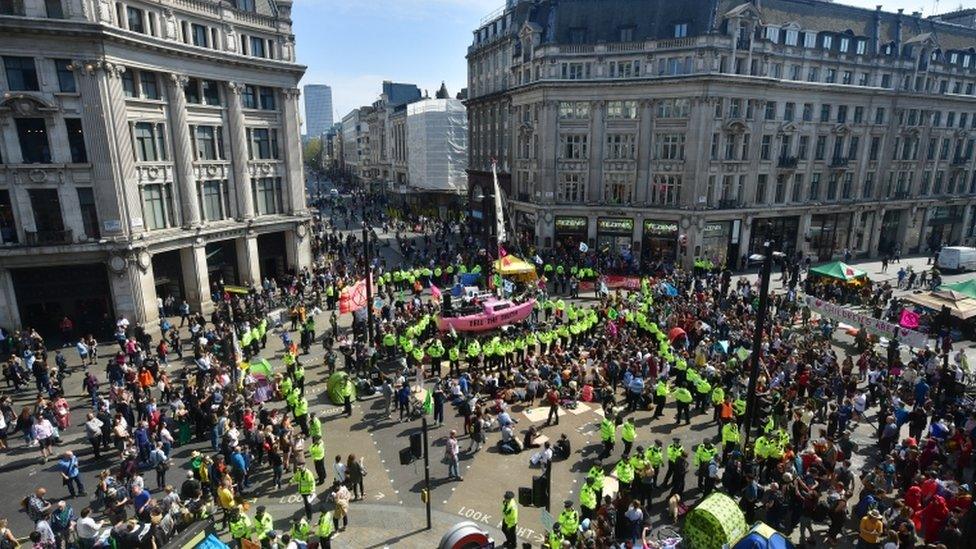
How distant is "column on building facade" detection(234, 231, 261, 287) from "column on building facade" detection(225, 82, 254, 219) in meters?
1.64

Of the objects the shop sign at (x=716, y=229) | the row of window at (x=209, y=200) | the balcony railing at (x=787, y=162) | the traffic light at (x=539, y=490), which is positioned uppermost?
the balcony railing at (x=787, y=162)

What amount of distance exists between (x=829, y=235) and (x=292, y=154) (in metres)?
48.4

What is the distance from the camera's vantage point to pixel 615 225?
155ft

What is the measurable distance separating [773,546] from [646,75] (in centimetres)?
3941

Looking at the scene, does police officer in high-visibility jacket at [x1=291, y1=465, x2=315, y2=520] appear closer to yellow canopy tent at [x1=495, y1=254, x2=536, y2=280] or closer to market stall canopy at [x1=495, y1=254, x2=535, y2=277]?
yellow canopy tent at [x1=495, y1=254, x2=536, y2=280]

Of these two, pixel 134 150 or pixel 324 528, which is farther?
pixel 134 150

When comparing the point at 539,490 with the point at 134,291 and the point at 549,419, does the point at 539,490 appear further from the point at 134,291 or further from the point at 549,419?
the point at 134,291

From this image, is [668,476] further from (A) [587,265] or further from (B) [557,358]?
(A) [587,265]

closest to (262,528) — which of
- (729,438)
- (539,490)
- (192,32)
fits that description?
(539,490)

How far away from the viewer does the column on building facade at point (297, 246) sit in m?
41.2

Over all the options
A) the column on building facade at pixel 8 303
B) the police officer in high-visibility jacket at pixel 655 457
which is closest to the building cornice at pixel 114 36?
the column on building facade at pixel 8 303

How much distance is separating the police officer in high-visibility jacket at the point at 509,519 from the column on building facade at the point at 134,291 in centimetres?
2660

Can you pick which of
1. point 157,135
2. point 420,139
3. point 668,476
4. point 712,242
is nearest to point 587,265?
point 712,242

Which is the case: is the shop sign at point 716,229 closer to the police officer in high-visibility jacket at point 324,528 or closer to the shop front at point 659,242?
the shop front at point 659,242
